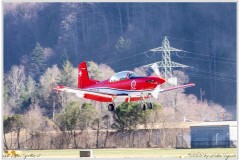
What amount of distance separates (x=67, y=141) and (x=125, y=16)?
97.3 meters

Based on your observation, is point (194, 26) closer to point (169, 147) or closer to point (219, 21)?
point (219, 21)

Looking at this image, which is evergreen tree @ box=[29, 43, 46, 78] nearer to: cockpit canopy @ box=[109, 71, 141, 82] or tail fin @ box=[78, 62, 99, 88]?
tail fin @ box=[78, 62, 99, 88]

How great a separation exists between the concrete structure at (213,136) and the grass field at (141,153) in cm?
202

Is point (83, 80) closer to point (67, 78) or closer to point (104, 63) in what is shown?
point (67, 78)

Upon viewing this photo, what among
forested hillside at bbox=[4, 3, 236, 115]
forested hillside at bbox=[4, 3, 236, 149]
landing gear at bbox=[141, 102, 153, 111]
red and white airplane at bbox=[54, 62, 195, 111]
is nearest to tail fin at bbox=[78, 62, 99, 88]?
red and white airplane at bbox=[54, 62, 195, 111]

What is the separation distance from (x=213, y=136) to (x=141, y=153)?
428 inches

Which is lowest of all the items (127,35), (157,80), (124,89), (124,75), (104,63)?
(124,89)

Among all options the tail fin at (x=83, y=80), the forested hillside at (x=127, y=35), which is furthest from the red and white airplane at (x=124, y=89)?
the forested hillside at (x=127, y=35)

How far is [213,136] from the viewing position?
8144 cm

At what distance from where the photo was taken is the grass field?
69.4m

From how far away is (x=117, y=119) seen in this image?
84438mm

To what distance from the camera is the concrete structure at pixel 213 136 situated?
3182 inches

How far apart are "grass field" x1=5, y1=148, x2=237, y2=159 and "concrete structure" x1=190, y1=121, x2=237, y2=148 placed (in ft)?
6.63

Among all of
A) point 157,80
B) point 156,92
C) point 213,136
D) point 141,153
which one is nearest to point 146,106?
point 156,92
